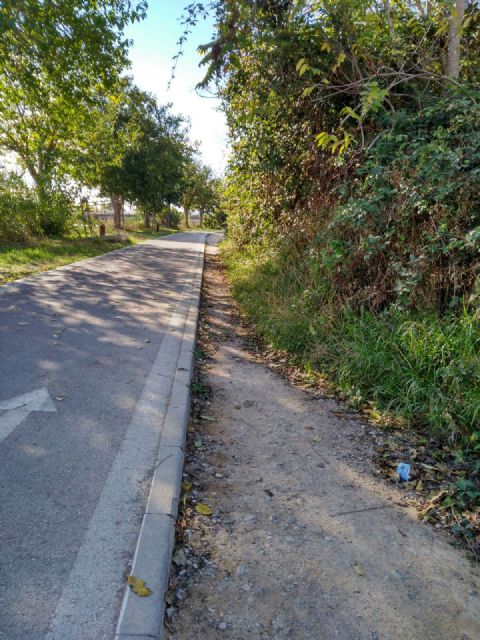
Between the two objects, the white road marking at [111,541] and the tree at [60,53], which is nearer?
the white road marking at [111,541]

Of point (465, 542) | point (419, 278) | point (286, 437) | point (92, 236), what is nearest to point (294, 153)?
point (419, 278)

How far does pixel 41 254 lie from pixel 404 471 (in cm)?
1351

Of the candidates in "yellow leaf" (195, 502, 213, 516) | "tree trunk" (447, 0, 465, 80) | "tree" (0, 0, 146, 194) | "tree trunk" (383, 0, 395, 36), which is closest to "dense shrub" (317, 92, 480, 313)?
"tree trunk" (447, 0, 465, 80)

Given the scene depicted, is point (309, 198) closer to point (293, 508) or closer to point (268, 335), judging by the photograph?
point (268, 335)

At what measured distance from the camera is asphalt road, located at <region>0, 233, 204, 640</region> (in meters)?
1.94

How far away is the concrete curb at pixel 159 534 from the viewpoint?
184cm

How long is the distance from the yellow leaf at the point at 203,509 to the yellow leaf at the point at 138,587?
70 cm

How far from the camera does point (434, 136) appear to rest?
5.31 meters

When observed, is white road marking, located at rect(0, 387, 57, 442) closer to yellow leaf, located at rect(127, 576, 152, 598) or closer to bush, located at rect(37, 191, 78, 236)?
yellow leaf, located at rect(127, 576, 152, 598)

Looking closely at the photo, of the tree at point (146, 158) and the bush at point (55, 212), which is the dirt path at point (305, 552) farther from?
the tree at point (146, 158)

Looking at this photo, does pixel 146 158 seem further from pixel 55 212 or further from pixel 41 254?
pixel 41 254

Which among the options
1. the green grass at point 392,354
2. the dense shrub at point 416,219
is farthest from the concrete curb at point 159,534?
the dense shrub at point 416,219

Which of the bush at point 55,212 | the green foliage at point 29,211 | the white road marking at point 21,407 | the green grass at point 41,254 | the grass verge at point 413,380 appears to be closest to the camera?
the grass verge at point 413,380

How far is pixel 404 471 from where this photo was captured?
3209 millimetres
